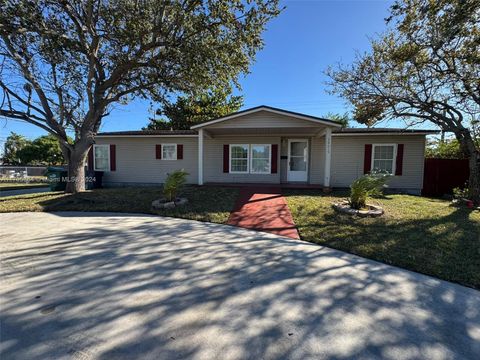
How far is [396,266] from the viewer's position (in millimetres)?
3553

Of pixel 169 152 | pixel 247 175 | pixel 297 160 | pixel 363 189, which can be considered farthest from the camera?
pixel 169 152

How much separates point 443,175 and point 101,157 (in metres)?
16.5

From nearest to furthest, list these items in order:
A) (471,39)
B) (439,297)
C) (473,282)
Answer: (439,297) → (473,282) → (471,39)

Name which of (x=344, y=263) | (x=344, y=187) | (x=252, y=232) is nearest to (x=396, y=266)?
(x=344, y=263)

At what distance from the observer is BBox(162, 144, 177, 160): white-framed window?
11.9 metres

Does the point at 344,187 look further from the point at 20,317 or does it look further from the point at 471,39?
the point at 20,317

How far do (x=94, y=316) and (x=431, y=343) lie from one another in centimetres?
294

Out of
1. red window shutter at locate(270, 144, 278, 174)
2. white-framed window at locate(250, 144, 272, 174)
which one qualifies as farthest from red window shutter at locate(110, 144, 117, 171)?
red window shutter at locate(270, 144, 278, 174)

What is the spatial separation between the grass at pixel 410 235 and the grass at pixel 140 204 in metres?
2.16

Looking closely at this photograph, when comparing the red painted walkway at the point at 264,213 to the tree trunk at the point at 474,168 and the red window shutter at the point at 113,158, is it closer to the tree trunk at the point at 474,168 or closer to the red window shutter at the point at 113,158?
the tree trunk at the point at 474,168

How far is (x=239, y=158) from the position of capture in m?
11.5

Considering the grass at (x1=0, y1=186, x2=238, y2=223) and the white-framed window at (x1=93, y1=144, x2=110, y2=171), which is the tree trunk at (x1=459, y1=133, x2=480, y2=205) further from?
the white-framed window at (x1=93, y1=144, x2=110, y2=171)

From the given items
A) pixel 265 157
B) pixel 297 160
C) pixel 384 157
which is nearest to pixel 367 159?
pixel 384 157

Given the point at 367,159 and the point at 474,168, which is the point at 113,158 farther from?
the point at 474,168
